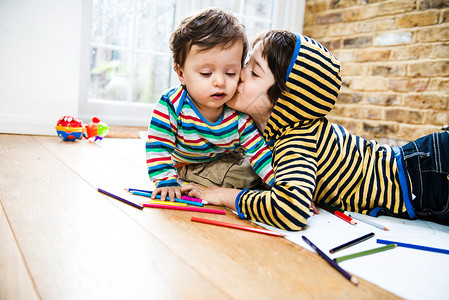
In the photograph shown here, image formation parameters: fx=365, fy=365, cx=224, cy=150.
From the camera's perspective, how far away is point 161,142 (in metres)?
1.20

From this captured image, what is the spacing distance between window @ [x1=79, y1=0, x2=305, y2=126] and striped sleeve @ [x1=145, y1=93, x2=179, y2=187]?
1.54 metres

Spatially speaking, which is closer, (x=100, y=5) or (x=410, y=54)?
(x=410, y=54)

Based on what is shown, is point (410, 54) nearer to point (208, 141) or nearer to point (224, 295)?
point (208, 141)

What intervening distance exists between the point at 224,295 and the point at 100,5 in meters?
2.50

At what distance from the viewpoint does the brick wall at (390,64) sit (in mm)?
2154

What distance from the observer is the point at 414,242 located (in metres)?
0.98

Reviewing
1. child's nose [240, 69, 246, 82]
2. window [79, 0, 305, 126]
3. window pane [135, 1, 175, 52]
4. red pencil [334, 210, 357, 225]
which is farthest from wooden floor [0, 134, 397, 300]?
window pane [135, 1, 175, 52]

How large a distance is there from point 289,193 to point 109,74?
7.06ft

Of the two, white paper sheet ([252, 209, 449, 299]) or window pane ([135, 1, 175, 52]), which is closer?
white paper sheet ([252, 209, 449, 299])

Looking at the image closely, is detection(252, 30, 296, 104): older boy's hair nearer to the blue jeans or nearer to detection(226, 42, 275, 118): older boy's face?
detection(226, 42, 275, 118): older boy's face

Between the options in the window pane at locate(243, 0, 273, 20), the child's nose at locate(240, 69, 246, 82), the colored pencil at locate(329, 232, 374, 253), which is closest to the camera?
the colored pencil at locate(329, 232, 374, 253)

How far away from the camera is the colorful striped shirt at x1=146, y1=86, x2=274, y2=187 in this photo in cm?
118

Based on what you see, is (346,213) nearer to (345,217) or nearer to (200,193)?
(345,217)

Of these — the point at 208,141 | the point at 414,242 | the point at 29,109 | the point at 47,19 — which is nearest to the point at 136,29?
the point at 47,19
